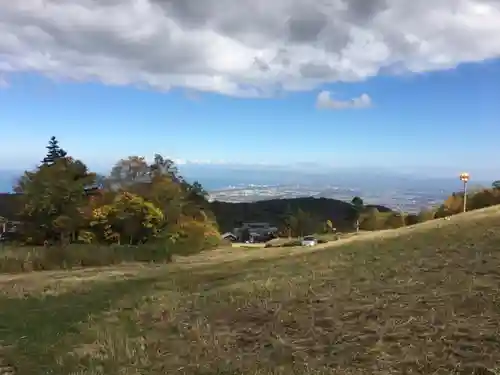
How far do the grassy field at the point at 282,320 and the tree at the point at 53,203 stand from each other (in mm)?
32655

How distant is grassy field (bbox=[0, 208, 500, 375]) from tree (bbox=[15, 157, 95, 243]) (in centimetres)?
3266

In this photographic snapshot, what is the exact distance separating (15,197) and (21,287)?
4267 cm

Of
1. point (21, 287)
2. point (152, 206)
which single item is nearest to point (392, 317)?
point (21, 287)

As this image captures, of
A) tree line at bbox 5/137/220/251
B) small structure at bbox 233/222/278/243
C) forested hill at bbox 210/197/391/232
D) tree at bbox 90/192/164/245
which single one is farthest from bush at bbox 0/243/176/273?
forested hill at bbox 210/197/391/232

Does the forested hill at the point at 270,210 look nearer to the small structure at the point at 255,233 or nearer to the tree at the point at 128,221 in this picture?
the small structure at the point at 255,233

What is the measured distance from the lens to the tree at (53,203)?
46.4m

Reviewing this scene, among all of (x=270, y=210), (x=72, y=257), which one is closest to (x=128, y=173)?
(x=72, y=257)

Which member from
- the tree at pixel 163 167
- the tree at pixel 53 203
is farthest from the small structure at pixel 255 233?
the tree at pixel 53 203

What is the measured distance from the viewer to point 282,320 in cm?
902

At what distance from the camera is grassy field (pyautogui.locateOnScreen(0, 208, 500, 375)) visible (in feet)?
22.6

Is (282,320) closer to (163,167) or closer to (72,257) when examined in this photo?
(72,257)

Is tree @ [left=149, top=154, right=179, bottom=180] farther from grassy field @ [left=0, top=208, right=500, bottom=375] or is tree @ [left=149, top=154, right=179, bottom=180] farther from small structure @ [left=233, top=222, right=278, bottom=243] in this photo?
grassy field @ [left=0, top=208, right=500, bottom=375]

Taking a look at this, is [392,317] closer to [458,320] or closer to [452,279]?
[458,320]

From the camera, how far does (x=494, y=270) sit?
1088 centimetres
